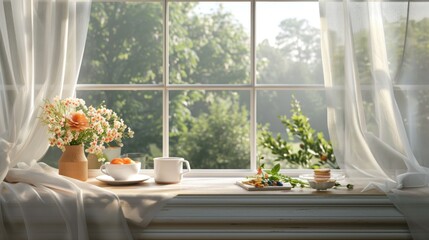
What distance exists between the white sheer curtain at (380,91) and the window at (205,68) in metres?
3.99

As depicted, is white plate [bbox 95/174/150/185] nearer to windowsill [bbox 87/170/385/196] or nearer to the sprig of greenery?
windowsill [bbox 87/170/385/196]

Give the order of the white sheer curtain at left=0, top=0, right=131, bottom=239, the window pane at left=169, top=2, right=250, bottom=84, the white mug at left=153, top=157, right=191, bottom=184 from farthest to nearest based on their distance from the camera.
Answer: the window pane at left=169, top=2, right=250, bottom=84
the white mug at left=153, top=157, right=191, bottom=184
the white sheer curtain at left=0, top=0, right=131, bottom=239

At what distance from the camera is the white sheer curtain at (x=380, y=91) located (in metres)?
2.44

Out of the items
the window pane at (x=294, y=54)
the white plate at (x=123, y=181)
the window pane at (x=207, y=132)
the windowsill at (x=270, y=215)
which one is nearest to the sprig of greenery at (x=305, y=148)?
the windowsill at (x=270, y=215)

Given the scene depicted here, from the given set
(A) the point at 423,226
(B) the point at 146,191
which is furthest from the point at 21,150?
(A) the point at 423,226

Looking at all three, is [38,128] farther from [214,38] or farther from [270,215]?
[214,38]

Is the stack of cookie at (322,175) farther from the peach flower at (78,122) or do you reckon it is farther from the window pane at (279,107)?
the window pane at (279,107)

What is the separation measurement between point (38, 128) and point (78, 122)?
20 centimetres

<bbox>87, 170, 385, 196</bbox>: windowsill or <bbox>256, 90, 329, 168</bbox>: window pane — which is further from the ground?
<bbox>256, 90, 329, 168</bbox>: window pane

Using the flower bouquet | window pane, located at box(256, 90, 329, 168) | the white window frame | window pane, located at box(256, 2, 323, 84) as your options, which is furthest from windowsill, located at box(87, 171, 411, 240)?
window pane, located at box(256, 2, 323, 84)

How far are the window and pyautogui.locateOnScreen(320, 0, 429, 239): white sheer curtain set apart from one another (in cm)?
399

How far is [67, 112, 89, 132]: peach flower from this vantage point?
2.60m

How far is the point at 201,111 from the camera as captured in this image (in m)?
8.23

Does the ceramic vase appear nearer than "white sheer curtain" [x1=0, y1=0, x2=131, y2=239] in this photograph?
No
